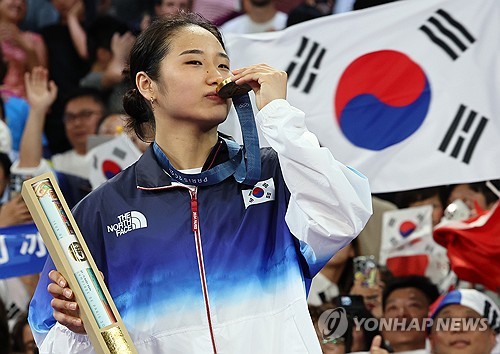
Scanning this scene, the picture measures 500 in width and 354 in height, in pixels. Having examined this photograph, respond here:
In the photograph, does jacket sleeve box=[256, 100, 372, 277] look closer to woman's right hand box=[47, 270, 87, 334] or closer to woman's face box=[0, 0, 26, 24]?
woman's right hand box=[47, 270, 87, 334]

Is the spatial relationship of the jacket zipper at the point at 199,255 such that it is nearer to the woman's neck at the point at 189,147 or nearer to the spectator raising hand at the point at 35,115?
the woman's neck at the point at 189,147

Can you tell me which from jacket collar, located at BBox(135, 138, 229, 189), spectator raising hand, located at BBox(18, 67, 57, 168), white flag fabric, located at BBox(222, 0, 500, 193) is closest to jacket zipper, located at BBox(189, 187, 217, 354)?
jacket collar, located at BBox(135, 138, 229, 189)

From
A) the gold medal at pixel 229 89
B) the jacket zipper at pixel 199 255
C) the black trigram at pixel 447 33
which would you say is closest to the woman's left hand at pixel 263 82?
the gold medal at pixel 229 89

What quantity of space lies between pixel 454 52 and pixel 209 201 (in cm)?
294

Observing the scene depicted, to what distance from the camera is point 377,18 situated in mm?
5910

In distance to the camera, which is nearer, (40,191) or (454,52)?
(40,191)

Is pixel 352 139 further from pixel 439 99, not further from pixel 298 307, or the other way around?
pixel 298 307

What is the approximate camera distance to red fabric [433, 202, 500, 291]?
5230 mm

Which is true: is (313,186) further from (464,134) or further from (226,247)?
(464,134)

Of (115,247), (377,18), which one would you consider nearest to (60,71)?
(377,18)

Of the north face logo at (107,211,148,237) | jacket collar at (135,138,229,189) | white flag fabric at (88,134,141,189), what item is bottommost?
white flag fabric at (88,134,141,189)

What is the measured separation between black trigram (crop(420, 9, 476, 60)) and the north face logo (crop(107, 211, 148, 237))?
9.92 ft

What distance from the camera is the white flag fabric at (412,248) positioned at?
5.86 m

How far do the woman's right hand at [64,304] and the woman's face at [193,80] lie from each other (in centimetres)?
66
